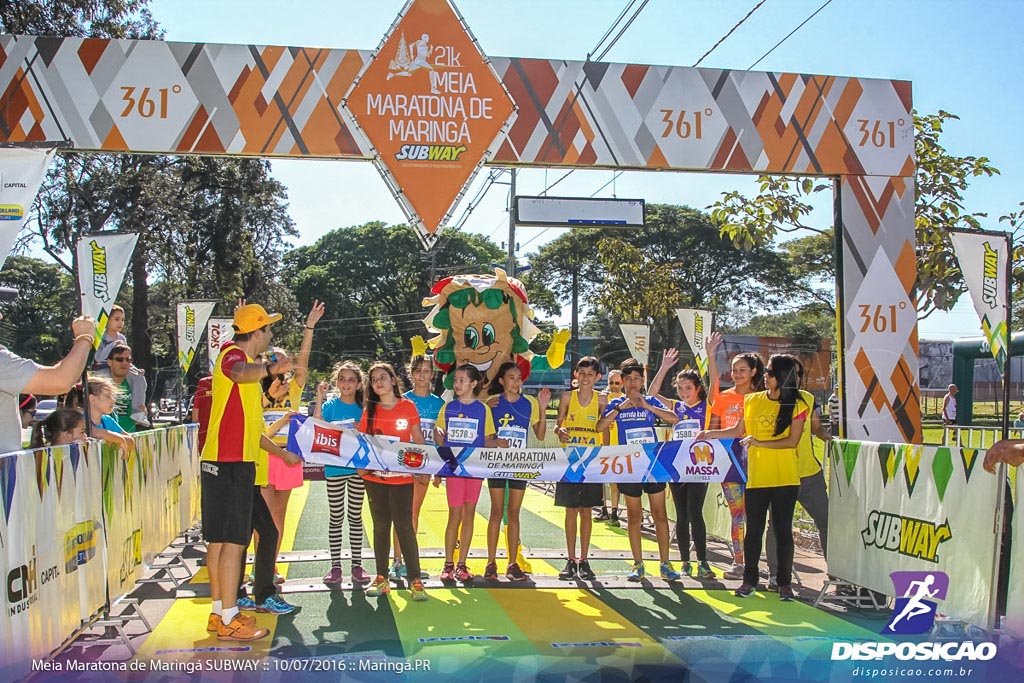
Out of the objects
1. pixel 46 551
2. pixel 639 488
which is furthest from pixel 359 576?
pixel 46 551

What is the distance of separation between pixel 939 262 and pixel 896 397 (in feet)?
9.79

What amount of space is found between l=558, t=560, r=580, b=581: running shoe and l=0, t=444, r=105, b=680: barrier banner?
3.61 meters

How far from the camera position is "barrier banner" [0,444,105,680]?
168 inches

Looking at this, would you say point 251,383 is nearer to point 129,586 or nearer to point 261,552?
point 261,552

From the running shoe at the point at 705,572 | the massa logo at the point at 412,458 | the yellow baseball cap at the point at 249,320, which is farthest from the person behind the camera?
the running shoe at the point at 705,572

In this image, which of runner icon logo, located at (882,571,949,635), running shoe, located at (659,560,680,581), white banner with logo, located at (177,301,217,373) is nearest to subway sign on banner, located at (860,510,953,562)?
runner icon logo, located at (882,571,949,635)

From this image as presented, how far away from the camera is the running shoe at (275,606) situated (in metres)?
6.18

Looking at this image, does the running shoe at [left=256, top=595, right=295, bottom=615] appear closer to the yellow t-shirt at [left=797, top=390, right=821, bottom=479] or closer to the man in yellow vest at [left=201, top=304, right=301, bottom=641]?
the man in yellow vest at [left=201, top=304, right=301, bottom=641]

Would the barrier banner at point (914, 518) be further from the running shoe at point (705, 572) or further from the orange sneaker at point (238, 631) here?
the orange sneaker at point (238, 631)

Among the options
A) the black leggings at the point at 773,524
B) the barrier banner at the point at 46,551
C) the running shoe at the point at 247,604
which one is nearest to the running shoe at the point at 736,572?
the black leggings at the point at 773,524

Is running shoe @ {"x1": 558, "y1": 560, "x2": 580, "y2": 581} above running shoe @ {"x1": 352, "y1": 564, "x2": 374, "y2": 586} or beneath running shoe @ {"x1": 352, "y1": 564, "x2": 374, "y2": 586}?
beneath

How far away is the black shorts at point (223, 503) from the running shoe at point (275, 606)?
0.96 m

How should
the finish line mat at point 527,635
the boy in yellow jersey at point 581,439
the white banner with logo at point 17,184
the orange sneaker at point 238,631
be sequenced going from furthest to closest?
the boy in yellow jersey at point 581,439 < the orange sneaker at point 238,631 < the white banner with logo at point 17,184 < the finish line mat at point 527,635

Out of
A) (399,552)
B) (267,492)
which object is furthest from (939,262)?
(267,492)
